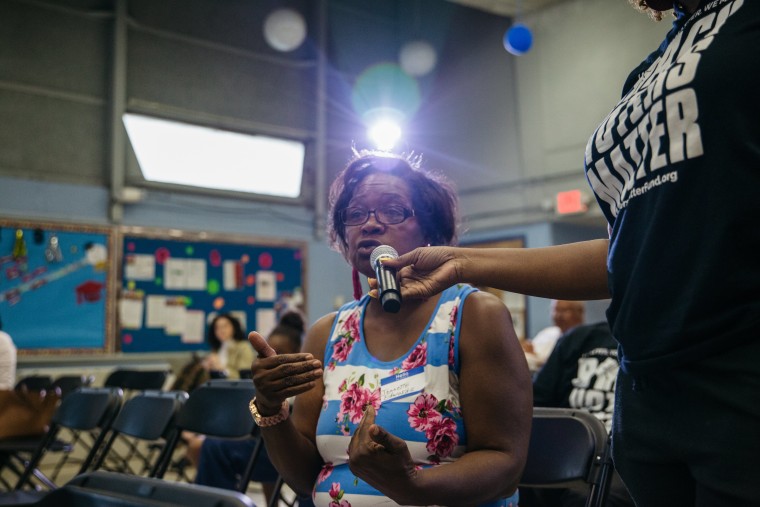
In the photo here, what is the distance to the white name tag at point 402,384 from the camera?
1552mm

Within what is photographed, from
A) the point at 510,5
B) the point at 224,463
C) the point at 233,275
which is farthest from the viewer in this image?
the point at 510,5

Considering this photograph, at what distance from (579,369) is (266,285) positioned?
5.11m

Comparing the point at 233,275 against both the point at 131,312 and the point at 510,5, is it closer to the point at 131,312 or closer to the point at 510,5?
the point at 131,312

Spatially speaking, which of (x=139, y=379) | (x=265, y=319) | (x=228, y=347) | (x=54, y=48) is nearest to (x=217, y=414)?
(x=139, y=379)

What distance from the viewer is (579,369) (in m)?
2.84

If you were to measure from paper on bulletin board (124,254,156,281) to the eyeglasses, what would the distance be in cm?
A: 540

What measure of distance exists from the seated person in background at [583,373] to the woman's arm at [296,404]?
1324mm

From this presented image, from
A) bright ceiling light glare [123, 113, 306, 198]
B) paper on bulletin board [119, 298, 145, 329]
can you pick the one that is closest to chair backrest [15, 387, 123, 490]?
paper on bulletin board [119, 298, 145, 329]

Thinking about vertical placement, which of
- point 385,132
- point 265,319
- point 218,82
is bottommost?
point 265,319

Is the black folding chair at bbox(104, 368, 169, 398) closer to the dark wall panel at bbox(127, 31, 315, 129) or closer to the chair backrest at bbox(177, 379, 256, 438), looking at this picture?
the chair backrest at bbox(177, 379, 256, 438)

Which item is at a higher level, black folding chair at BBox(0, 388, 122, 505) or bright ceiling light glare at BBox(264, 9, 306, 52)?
bright ceiling light glare at BBox(264, 9, 306, 52)

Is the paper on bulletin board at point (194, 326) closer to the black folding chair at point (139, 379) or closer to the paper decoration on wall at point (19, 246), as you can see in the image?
the black folding chair at point (139, 379)

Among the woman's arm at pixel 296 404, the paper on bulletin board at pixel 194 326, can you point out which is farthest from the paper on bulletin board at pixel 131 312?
the woman's arm at pixel 296 404

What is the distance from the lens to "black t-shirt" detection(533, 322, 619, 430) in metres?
2.74
